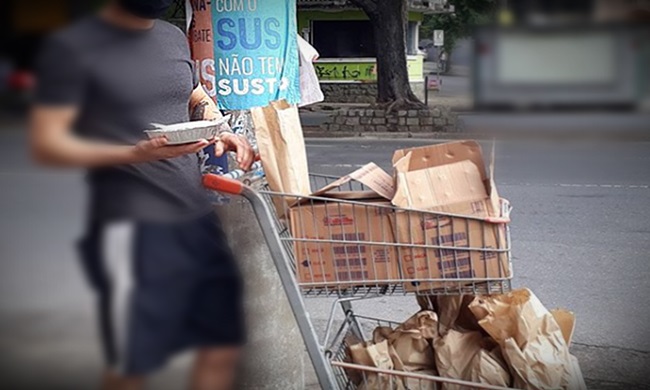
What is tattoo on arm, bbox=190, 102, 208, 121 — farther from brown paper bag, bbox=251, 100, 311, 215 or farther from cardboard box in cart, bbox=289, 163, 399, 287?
cardboard box in cart, bbox=289, 163, 399, 287

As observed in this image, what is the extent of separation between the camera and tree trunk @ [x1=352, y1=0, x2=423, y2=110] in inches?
723

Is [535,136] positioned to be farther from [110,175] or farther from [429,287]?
[429,287]

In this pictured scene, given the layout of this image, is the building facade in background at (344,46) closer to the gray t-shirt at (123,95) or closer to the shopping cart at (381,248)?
the shopping cart at (381,248)

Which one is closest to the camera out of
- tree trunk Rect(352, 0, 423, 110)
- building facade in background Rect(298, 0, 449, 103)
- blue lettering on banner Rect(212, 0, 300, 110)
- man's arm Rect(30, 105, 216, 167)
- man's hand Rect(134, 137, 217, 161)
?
man's arm Rect(30, 105, 216, 167)

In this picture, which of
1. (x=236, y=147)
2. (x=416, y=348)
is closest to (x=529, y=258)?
(x=416, y=348)

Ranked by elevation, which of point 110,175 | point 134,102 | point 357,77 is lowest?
point 357,77

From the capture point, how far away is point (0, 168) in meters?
1.33

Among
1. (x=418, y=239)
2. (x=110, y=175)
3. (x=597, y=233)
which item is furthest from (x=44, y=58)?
(x=597, y=233)

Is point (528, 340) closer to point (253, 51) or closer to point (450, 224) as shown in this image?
point (450, 224)

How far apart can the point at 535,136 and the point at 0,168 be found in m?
0.92

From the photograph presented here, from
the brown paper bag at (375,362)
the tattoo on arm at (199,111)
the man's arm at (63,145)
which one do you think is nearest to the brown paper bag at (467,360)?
the brown paper bag at (375,362)

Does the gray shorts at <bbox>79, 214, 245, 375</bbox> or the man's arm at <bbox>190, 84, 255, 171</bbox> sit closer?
the gray shorts at <bbox>79, 214, 245, 375</bbox>

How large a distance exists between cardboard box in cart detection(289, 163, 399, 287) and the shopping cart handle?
14.4 inches

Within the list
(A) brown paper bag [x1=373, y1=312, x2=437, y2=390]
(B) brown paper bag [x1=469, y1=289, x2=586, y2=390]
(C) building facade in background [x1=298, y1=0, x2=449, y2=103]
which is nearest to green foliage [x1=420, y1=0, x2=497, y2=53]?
(B) brown paper bag [x1=469, y1=289, x2=586, y2=390]
